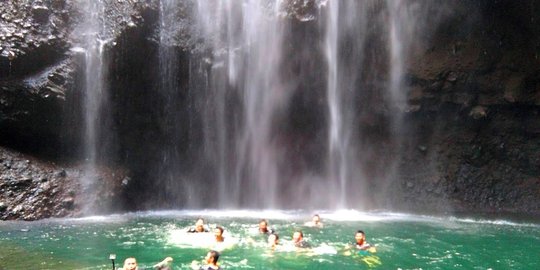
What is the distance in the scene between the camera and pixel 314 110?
24.9m

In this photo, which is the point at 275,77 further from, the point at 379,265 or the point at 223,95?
the point at 379,265

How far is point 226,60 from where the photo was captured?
2408 cm

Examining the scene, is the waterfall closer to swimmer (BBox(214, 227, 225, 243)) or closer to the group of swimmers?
the group of swimmers

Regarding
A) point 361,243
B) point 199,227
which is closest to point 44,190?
point 199,227

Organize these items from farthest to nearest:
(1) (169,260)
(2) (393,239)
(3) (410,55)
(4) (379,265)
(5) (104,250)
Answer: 1. (3) (410,55)
2. (2) (393,239)
3. (5) (104,250)
4. (4) (379,265)
5. (1) (169,260)

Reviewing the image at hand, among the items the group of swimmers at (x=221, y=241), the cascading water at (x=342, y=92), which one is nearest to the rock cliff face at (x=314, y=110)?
the cascading water at (x=342, y=92)

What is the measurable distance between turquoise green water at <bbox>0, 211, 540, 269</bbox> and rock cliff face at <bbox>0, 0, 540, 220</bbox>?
397 cm

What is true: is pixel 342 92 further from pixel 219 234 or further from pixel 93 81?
pixel 219 234

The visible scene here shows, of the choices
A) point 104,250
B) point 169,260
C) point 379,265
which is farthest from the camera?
point 104,250

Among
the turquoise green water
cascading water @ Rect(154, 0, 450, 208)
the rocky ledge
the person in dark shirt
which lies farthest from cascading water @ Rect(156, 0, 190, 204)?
the person in dark shirt

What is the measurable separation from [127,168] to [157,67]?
17.3ft

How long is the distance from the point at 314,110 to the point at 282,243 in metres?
12.3

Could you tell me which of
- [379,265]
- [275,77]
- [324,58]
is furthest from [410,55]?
[379,265]

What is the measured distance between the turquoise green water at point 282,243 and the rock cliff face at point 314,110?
13.0ft
